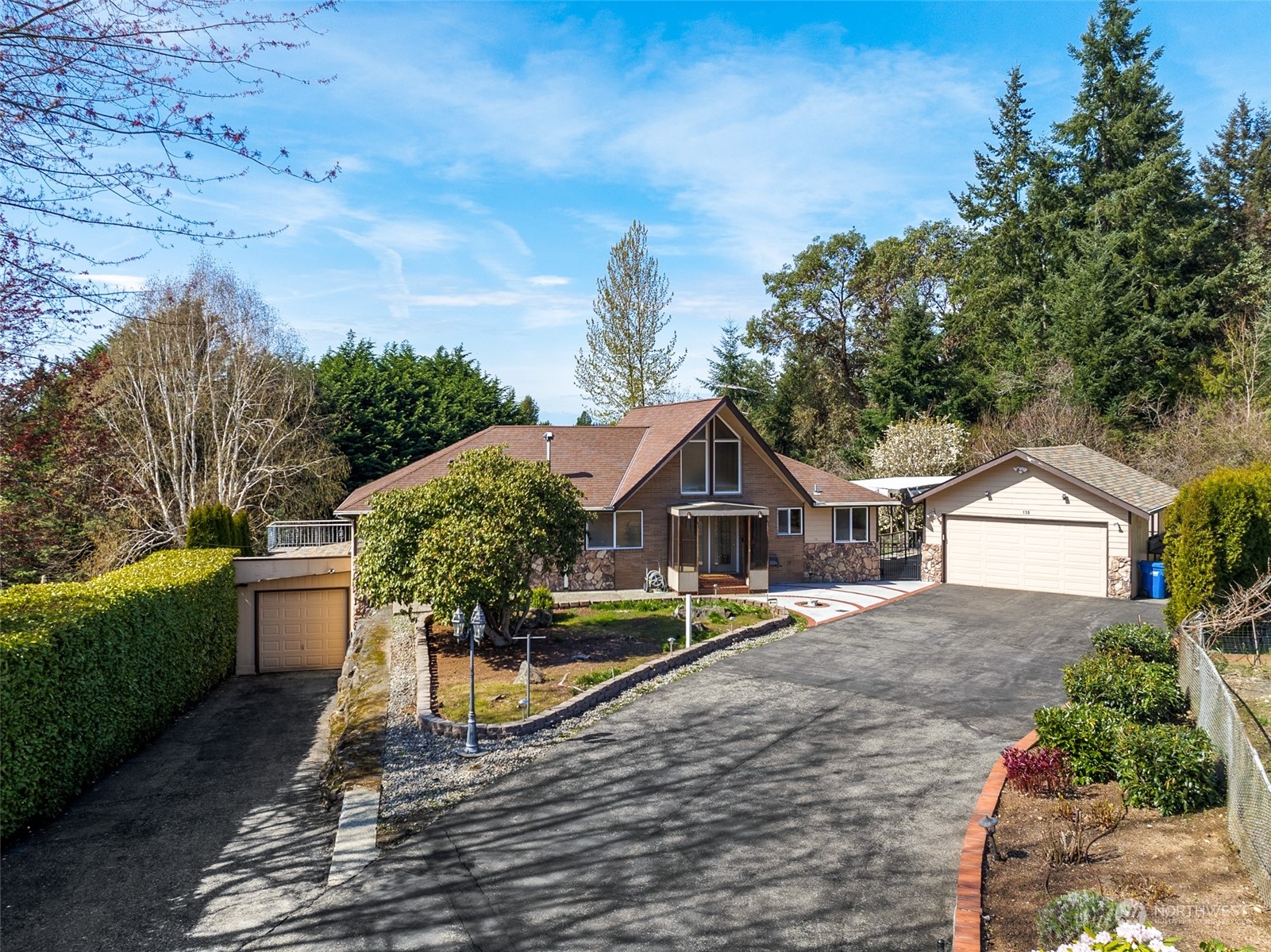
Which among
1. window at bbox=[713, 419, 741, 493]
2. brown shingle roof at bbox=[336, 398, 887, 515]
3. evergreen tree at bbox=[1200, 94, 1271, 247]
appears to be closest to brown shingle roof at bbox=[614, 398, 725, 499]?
brown shingle roof at bbox=[336, 398, 887, 515]

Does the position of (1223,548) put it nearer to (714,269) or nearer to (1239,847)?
(1239,847)

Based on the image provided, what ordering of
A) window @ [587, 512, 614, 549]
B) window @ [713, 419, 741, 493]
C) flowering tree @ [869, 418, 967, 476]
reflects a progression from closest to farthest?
1. window @ [587, 512, 614, 549]
2. window @ [713, 419, 741, 493]
3. flowering tree @ [869, 418, 967, 476]

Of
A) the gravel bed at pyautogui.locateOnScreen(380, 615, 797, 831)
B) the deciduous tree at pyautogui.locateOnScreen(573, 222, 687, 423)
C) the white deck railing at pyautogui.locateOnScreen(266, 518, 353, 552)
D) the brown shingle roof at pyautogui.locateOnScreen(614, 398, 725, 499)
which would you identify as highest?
the deciduous tree at pyautogui.locateOnScreen(573, 222, 687, 423)

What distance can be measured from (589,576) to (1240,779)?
1757 centimetres

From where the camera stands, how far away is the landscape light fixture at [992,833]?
23.1 feet

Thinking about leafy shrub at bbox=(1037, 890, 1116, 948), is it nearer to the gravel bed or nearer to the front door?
the gravel bed

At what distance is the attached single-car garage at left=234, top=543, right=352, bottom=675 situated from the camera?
911 inches

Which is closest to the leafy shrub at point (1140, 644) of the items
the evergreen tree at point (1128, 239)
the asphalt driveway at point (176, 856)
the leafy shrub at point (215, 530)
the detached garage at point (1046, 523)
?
the detached garage at point (1046, 523)

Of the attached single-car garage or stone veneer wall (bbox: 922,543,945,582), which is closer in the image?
the attached single-car garage

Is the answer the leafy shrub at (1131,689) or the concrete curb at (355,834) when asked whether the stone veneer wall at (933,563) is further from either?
A: the concrete curb at (355,834)

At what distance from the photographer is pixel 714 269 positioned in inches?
1561

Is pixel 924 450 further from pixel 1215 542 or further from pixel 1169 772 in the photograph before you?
pixel 1169 772

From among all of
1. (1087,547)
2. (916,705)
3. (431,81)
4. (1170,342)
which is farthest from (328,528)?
(1170,342)

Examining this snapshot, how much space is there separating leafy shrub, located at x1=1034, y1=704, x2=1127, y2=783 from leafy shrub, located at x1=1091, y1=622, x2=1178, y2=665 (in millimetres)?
3744
